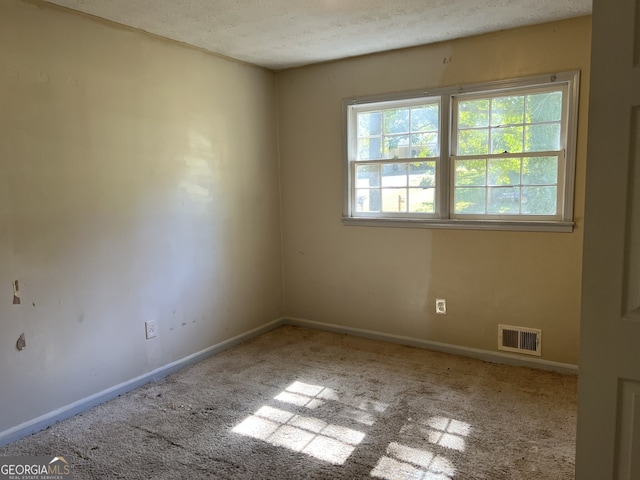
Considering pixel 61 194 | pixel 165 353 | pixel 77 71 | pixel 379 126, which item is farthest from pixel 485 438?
pixel 77 71

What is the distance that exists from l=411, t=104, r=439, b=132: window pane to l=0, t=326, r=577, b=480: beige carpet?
1851mm

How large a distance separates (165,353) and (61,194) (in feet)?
4.50

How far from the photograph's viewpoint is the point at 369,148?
3846mm

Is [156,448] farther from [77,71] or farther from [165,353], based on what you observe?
[77,71]

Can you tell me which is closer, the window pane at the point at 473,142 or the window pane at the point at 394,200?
the window pane at the point at 473,142

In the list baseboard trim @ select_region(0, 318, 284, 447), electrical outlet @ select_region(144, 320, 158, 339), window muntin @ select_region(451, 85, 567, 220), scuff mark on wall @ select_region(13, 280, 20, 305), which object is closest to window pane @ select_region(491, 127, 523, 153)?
window muntin @ select_region(451, 85, 567, 220)

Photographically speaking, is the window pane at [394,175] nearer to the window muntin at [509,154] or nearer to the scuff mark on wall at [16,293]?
the window muntin at [509,154]

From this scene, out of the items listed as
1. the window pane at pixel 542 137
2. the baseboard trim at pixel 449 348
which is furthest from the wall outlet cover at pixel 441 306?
the window pane at pixel 542 137

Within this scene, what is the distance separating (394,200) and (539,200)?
3.68 ft

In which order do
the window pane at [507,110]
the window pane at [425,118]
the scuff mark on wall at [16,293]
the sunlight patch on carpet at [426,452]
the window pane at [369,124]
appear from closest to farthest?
the sunlight patch on carpet at [426,452] → the scuff mark on wall at [16,293] → the window pane at [507,110] → the window pane at [425,118] → the window pane at [369,124]

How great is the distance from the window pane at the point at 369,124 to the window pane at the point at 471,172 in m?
0.77

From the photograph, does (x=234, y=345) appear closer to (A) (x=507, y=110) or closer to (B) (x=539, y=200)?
(B) (x=539, y=200)

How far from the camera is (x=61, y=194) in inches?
103

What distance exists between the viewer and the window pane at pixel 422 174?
3555 mm
